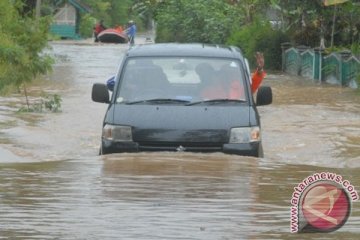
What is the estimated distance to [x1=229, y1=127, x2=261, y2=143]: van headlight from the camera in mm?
11109

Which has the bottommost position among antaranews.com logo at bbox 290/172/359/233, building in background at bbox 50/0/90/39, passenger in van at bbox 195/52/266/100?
building in background at bbox 50/0/90/39

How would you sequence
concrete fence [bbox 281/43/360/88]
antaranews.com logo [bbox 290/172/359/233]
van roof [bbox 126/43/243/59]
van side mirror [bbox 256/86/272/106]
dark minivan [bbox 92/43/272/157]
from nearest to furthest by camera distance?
antaranews.com logo [bbox 290/172/359/233] < dark minivan [bbox 92/43/272/157] < van side mirror [bbox 256/86/272/106] < van roof [bbox 126/43/243/59] < concrete fence [bbox 281/43/360/88]

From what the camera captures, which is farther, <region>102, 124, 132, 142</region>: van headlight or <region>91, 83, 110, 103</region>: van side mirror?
<region>91, 83, 110, 103</region>: van side mirror

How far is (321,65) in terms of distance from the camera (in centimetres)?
3238

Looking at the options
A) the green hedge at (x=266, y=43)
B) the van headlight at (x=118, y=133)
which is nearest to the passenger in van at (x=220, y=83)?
the van headlight at (x=118, y=133)

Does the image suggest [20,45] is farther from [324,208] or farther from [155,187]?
[324,208]

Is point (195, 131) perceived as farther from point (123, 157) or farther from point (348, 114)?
point (348, 114)

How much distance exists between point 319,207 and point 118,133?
3.92 m

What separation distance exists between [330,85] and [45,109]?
11.3 m

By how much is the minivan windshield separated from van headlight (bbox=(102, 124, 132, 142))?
523 mm

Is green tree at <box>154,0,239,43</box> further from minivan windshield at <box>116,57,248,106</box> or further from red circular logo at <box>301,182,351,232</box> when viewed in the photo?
red circular logo at <box>301,182,351,232</box>

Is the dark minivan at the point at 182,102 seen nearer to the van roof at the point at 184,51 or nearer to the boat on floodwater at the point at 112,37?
the van roof at the point at 184,51

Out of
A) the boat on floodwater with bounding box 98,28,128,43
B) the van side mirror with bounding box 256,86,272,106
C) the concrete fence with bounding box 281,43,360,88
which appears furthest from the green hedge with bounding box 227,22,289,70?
the van side mirror with bounding box 256,86,272,106

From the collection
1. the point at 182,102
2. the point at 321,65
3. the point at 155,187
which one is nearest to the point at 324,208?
the point at 155,187
